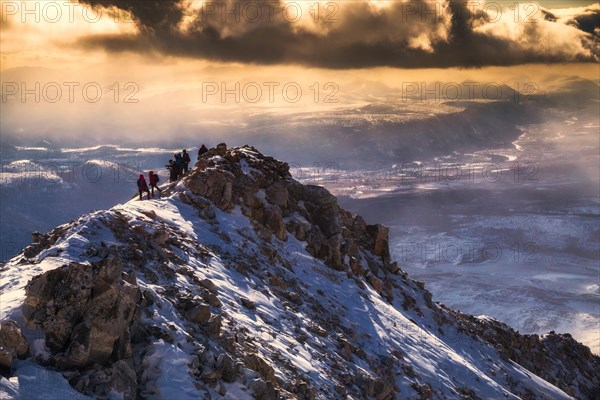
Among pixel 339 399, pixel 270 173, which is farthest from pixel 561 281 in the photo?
pixel 339 399

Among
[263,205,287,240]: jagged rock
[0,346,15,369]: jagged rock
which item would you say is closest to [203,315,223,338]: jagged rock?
[0,346,15,369]: jagged rock

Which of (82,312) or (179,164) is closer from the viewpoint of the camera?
(82,312)

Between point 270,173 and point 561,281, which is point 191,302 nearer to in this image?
point 270,173

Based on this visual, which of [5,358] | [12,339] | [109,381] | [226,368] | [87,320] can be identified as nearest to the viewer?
[5,358]

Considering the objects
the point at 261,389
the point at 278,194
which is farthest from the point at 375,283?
the point at 261,389

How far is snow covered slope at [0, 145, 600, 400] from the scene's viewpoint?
1695 centimetres

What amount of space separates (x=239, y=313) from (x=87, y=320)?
8262 mm

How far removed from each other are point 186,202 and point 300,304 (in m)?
7.71

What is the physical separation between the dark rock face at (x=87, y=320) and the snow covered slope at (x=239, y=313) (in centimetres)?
3

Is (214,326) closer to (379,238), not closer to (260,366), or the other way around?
(260,366)

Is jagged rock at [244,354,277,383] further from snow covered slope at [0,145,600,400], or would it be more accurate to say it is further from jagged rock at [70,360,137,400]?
jagged rock at [70,360,137,400]

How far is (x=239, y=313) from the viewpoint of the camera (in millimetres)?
24766

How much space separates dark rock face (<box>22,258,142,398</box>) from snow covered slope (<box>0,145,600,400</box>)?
3 cm

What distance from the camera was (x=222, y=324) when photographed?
22.4m
